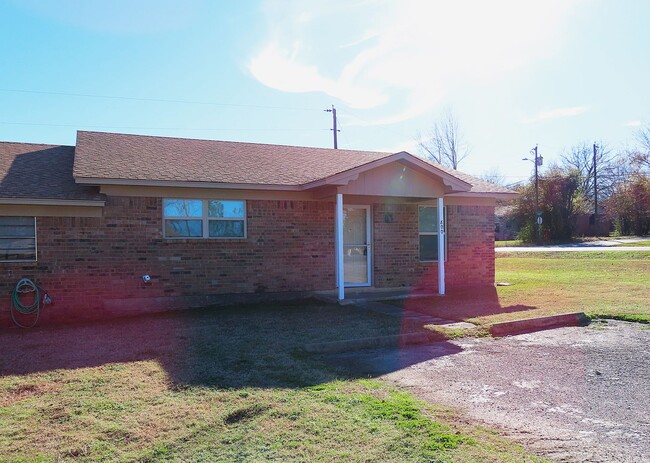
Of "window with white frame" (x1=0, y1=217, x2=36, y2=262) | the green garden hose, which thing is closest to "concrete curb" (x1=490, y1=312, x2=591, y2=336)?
the green garden hose

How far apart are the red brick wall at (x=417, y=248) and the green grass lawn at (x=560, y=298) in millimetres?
762

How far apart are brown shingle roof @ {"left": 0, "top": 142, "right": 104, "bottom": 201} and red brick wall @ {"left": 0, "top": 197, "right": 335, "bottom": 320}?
1.76 feet

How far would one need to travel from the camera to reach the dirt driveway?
3883mm

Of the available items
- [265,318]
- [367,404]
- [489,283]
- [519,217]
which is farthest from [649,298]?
[519,217]

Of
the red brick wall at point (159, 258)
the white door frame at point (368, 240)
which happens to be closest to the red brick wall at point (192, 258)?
the red brick wall at point (159, 258)

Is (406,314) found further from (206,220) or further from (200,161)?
(200,161)

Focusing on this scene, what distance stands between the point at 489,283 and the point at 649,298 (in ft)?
12.3

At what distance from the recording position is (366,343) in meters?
7.21

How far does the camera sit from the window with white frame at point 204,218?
10617 mm

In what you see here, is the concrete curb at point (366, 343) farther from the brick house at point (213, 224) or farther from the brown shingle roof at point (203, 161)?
the brown shingle roof at point (203, 161)

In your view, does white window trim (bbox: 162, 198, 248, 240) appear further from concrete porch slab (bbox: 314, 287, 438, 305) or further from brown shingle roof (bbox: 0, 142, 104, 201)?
concrete porch slab (bbox: 314, 287, 438, 305)

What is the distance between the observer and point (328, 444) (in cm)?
380

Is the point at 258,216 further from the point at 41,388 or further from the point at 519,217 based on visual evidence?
the point at 519,217

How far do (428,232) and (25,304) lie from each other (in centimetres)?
890
